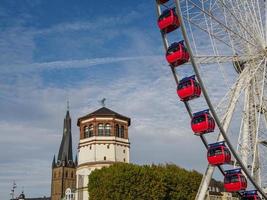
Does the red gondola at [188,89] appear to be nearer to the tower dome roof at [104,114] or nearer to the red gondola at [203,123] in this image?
the red gondola at [203,123]


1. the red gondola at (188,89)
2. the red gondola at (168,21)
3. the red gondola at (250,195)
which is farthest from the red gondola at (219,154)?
the red gondola at (168,21)

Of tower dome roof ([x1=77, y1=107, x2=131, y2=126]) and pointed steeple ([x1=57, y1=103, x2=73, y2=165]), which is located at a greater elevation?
pointed steeple ([x1=57, y1=103, x2=73, y2=165])

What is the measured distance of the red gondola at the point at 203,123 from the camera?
127 feet

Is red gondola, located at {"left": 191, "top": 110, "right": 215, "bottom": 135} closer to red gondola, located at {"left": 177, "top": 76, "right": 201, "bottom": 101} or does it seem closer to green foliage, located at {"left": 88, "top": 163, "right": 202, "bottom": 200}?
red gondola, located at {"left": 177, "top": 76, "right": 201, "bottom": 101}

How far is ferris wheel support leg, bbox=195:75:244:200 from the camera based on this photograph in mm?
37934

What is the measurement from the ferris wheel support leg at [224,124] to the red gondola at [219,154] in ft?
3.02

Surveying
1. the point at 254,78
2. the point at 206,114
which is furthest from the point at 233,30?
the point at 206,114

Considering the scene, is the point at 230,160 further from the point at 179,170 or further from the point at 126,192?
the point at 179,170

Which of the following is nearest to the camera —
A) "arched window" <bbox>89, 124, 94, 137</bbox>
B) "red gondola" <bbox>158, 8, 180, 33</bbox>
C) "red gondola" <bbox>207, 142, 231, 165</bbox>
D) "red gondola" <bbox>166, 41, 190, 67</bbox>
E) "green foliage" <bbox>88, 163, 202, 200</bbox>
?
"red gondola" <bbox>207, 142, 231, 165</bbox>

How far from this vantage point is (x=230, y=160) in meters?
38.9

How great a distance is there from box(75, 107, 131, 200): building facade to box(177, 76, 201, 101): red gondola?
1763 inches

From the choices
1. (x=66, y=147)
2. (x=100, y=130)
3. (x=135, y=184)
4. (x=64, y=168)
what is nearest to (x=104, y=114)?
(x=100, y=130)

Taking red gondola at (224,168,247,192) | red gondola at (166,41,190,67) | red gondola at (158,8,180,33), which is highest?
red gondola at (158,8,180,33)

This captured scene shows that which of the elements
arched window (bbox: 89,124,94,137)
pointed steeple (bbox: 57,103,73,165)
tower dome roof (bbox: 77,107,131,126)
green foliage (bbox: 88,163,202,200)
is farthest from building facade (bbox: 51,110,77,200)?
green foliage (bbox: 88,163,202,200)
